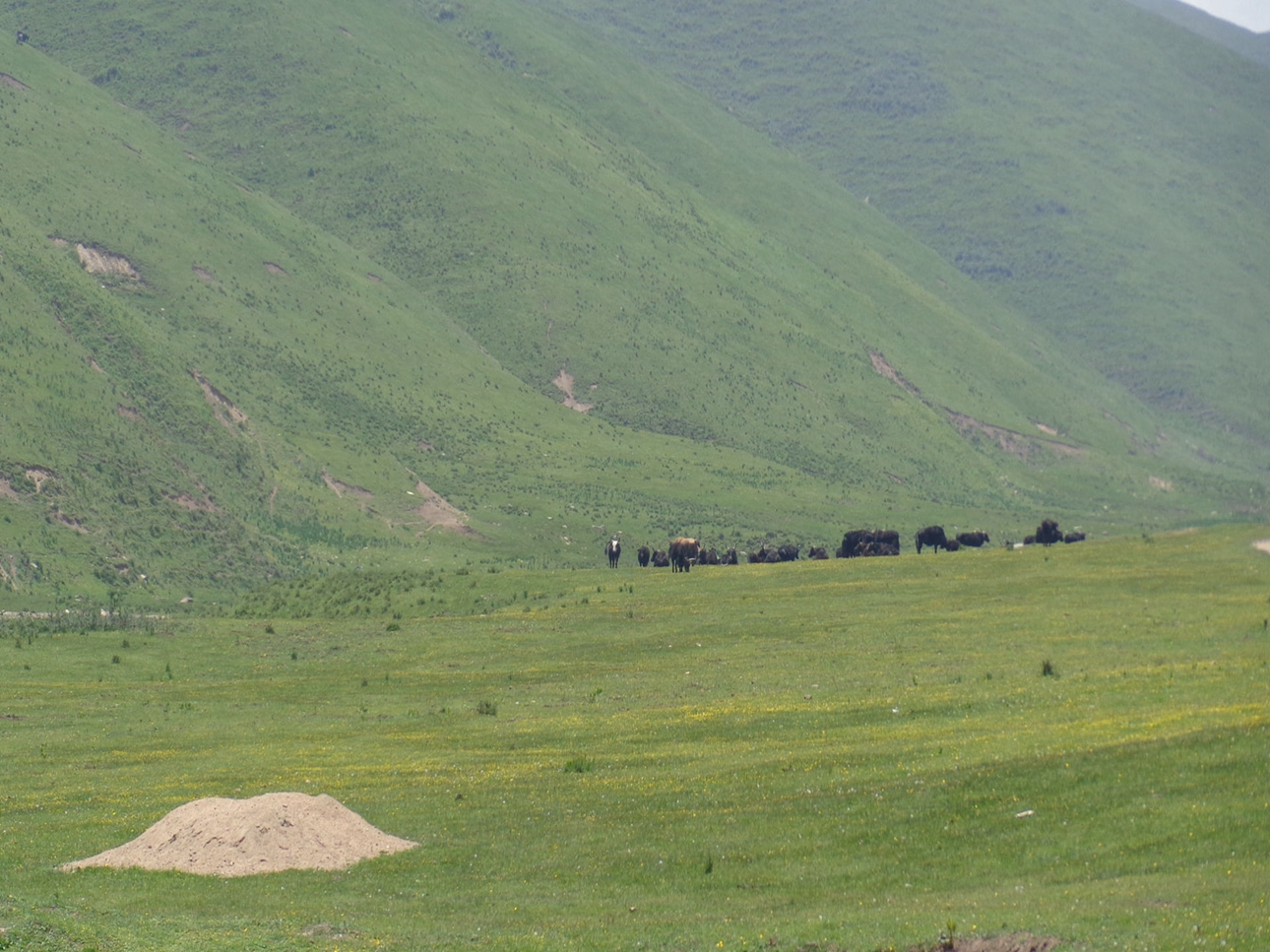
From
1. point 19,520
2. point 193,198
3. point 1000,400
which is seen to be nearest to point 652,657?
point 19,520

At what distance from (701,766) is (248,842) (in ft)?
32.5

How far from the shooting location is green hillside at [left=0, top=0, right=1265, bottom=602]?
105938mm

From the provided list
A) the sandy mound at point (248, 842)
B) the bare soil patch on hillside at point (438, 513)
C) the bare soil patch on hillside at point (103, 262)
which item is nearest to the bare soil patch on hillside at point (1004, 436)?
the bare soil patch on hillside at point (438, 513)

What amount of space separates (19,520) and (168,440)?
20066 mm

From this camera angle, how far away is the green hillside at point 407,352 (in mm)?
105938

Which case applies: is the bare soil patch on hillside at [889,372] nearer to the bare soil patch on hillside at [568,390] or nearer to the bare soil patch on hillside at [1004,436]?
the bare soil patch on hillside at [1004,436]

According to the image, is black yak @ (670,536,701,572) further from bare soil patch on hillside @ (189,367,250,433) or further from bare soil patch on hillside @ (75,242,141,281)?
bare soil patch on hillside @ (75,242,141,281)

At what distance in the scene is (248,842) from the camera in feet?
94.4

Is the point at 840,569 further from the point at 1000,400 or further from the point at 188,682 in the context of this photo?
the point at 1000,400

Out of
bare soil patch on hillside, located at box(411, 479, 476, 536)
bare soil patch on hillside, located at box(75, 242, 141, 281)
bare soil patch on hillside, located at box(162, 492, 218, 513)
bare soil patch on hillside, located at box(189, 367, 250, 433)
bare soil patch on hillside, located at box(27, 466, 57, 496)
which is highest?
bare soil patch on hillside, located at box(75, 242, 141, 281)

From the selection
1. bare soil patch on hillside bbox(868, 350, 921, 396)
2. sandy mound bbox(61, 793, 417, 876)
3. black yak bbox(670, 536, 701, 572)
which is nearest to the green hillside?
bare soil patch on hillside bbox(868, 350, 921, 396)

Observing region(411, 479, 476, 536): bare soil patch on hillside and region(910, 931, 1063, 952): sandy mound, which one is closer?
region(910, 931, 1063, 952): sandy mound

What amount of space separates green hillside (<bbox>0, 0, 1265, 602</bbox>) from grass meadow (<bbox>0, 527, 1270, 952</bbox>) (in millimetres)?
36603

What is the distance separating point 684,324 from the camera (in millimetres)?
164750
